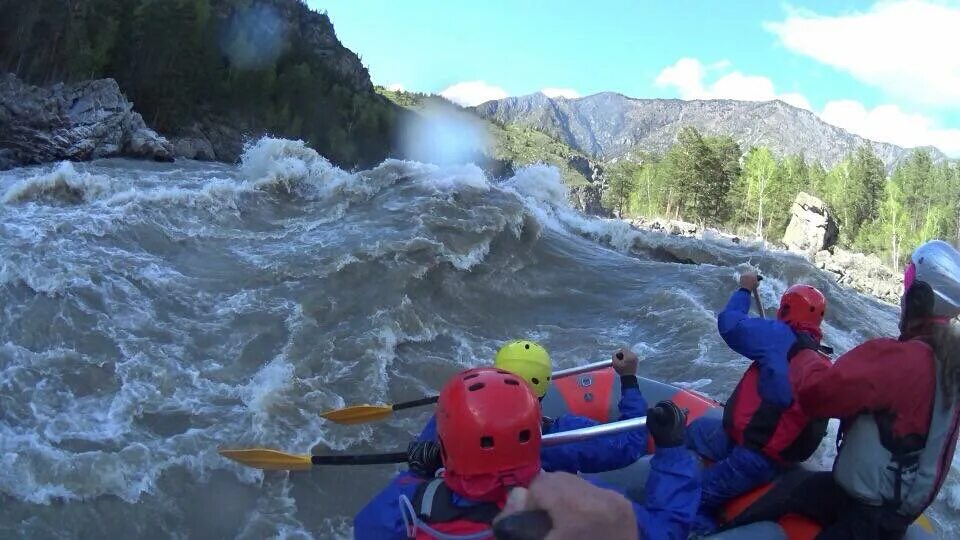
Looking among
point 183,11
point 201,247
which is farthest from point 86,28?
point 201,247

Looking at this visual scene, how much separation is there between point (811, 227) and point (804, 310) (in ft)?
157

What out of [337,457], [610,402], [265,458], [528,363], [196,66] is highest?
[196,66]

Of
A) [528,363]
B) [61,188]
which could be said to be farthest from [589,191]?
[528,363]

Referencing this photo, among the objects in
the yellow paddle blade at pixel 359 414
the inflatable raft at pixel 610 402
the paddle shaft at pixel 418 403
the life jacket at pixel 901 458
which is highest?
the life jacket at pixel 901 458

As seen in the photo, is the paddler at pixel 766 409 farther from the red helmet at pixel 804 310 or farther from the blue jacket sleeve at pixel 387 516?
the blue jacket sleeve at pixel 387 516

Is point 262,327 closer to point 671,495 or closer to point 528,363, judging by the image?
point 528,363

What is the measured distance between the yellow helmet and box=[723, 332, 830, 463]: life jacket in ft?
3.40

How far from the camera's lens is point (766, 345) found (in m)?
3.30

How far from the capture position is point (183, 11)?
127ft

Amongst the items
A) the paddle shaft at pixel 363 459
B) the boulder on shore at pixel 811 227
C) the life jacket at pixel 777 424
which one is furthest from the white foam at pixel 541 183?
the boulder on shore at pixel 811 227

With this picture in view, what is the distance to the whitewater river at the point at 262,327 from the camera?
4.69 meters

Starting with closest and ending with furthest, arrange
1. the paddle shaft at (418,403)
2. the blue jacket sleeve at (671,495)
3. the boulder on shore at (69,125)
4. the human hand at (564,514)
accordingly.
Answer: the human hand at (564,514) < the blue jacket sleeve at (671,495) < the paddle shaft at (418,403) < the boulder on shore at (69,125)

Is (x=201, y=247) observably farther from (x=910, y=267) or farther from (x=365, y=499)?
(x=910, y=267)

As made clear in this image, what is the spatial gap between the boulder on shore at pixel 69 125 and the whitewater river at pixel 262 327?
9301 mm
